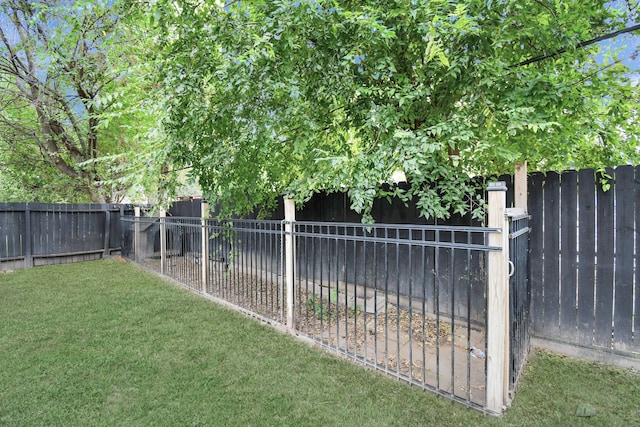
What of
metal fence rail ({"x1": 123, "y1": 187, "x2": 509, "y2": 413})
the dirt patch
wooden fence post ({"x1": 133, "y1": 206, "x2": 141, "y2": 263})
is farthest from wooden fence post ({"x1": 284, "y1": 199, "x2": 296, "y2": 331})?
wooden fence post ({"x1": 133, "y1": 206, "x2": 141, "y2": 263})

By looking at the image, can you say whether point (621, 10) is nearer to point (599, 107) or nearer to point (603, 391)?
point (599, 107)

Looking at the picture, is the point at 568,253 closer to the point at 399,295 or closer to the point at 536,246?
the point at 536,246

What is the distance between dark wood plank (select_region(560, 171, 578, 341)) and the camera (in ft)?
9.93

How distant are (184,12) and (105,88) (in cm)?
590

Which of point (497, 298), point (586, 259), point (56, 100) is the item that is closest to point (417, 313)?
point (586, 259)

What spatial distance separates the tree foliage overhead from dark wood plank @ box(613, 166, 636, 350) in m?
0.46

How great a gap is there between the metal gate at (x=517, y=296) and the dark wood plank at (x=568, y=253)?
1.19 feet

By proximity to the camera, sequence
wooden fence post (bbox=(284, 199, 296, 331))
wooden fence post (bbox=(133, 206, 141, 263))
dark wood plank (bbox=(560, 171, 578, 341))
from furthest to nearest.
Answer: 1. wooden fence post (bbox=(133, 206, 141, 263))
2. wooden fence post (bbox=(284, 199, 296, 331))
3. dark wood plank (bbox=(560, 171, 578, 341))

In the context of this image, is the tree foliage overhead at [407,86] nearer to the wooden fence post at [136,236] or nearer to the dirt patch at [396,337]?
the dirt patch at [396,337]

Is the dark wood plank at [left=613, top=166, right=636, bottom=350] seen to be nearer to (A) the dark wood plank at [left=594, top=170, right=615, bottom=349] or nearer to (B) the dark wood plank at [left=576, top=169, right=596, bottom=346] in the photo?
(A) the dark wood plank at [left=594, top=170, right=615, bottom=349]

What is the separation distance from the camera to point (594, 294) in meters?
2.92

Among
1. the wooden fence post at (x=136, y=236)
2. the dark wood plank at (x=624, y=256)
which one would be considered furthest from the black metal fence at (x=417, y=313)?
the wooden fence post at (x=136, y=236)

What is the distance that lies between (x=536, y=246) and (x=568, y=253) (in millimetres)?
259

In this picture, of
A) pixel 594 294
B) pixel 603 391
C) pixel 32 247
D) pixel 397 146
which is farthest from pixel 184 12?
pixel 32 247
